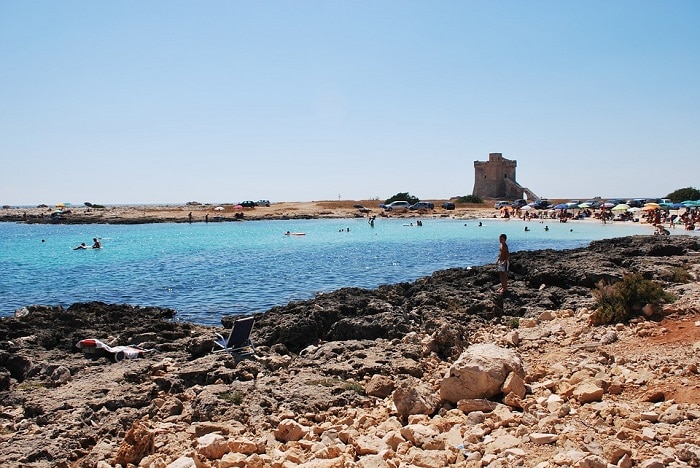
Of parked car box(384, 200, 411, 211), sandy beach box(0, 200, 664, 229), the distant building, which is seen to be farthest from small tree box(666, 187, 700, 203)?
parked car box(384, 200, 411, 211)

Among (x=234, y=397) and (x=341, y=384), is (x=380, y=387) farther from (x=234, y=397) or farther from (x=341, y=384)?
(x=234, y=397)

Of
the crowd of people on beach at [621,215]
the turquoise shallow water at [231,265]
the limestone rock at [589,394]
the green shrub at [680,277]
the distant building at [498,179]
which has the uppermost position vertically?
the distant building at [498,179]

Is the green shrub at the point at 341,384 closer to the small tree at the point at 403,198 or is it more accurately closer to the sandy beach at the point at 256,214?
the sandy beach at the point at 256,214

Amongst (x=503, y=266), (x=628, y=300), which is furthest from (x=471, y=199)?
(x=628, y=300)

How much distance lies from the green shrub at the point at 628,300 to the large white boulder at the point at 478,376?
12.7ft

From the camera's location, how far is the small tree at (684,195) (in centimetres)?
7402

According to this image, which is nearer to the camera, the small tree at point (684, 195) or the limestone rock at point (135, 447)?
the limestone rock at point (135, 447)

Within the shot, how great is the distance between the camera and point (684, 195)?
76562 millimetres

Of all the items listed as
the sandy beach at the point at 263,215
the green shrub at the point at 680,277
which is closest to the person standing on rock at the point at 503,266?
the green shrub at the point at 680,277

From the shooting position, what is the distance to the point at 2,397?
8.14 meters

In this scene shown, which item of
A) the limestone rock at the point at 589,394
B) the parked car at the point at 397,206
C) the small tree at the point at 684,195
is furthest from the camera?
the parked car at the point at 397,206

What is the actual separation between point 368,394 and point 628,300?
5.85m

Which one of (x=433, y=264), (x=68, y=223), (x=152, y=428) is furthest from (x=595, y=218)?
(x=68, y=223)

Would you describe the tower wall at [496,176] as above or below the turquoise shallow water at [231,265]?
above
